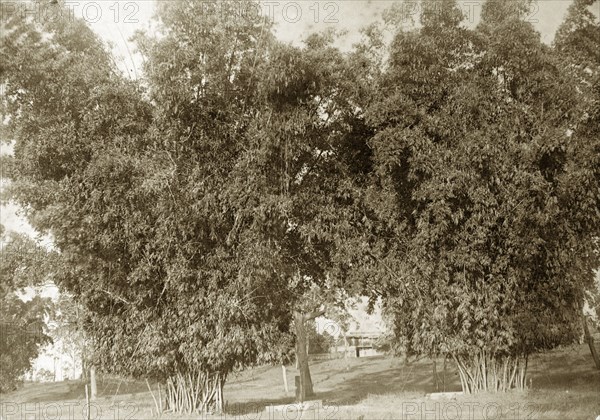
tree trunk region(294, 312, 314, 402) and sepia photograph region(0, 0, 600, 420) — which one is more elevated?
sepia photograph region(0, 0, 600, 420)

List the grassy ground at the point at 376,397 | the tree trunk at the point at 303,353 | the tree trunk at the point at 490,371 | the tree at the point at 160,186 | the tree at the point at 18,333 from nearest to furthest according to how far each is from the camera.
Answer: the grassy ground at the point at 376,397 → the tree at the point at 160,186 → the tree trunk at the point at 490,371 → the tree trunk at the point at 303,353 → the tree at the point at 18,333

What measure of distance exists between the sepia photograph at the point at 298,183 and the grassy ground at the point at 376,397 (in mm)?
220

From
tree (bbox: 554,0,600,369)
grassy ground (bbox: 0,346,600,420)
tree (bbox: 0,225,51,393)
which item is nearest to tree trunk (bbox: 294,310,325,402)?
grassy ground (bbox: 0,346,600,420)

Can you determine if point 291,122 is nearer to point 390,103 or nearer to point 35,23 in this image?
point 390,103

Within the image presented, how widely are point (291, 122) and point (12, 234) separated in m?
12.7

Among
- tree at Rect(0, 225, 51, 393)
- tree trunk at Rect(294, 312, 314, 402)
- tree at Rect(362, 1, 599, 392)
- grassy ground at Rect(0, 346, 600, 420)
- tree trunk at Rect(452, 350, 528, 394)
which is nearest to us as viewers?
grassy ground at Rect(0, 346, 600, 420)

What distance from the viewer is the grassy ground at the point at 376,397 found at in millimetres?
12391

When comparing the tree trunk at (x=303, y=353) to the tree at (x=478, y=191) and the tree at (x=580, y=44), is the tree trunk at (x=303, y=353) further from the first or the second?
the tree at (x=580, y=44)

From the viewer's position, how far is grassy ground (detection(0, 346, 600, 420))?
40.7 ft

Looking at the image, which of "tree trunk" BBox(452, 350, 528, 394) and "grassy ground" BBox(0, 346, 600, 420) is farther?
"tree trunk" BBox(452, 350, 528, 394)

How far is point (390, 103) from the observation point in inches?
519

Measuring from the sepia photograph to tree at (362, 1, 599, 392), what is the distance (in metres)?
0.05

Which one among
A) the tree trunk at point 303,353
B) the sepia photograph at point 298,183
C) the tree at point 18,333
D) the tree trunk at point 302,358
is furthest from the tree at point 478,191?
the tree at point 18,333

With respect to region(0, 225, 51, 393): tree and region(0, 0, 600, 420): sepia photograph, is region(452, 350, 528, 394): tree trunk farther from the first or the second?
region(0, 225, 51, 393): tree
